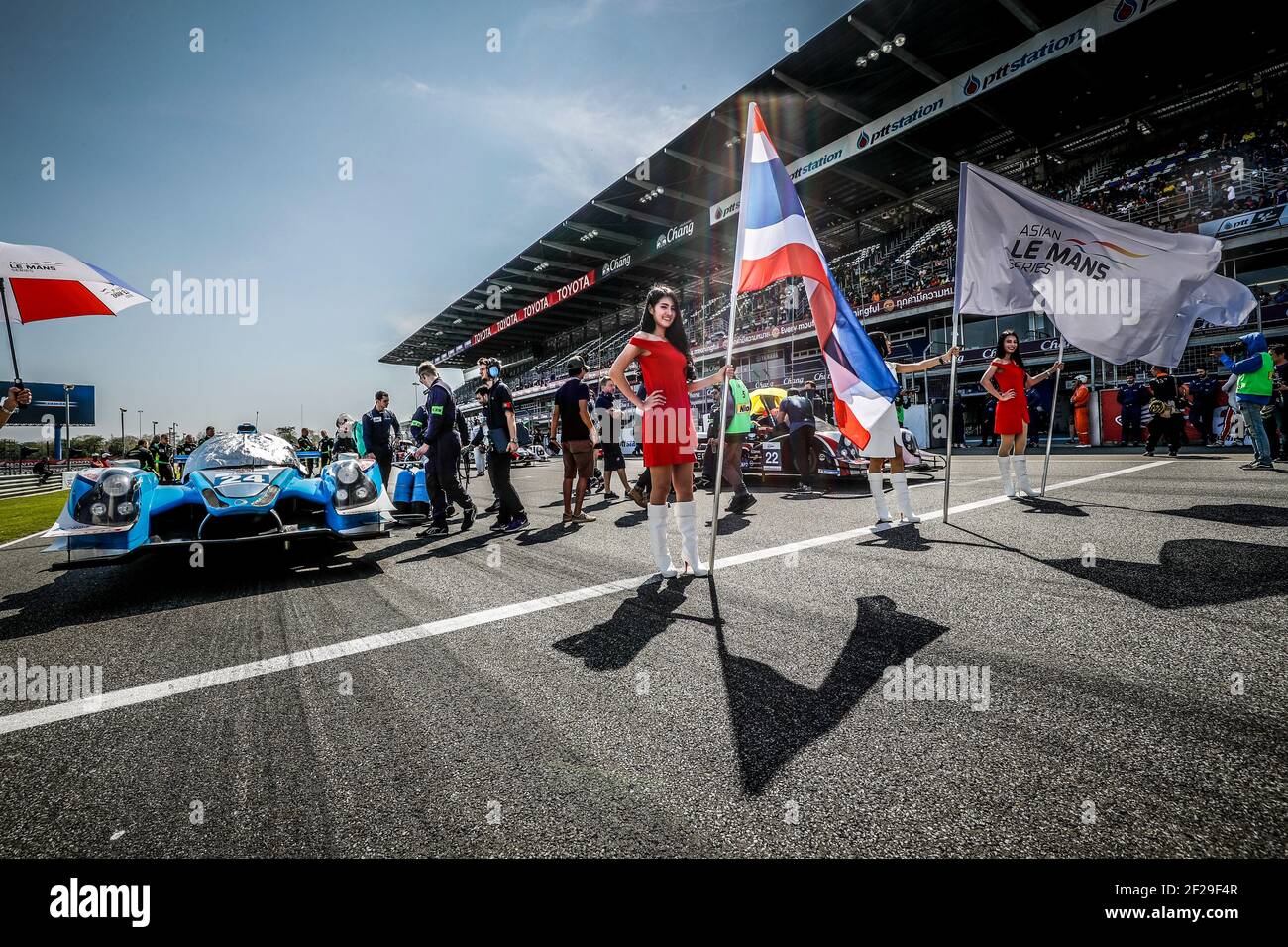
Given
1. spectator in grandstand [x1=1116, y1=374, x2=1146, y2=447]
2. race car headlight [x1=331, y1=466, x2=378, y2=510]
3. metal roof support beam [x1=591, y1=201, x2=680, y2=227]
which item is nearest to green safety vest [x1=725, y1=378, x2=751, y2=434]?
race car headlight [x1=331, y1=466, x2=378, y2=510]

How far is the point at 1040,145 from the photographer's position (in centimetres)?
2364

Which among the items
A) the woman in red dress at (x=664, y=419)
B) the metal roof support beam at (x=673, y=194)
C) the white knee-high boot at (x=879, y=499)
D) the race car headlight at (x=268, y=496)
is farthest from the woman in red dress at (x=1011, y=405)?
the metal roof support beam at (x=673, y=194)

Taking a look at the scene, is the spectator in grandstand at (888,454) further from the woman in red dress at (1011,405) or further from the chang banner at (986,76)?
the chang banner at (986,76)

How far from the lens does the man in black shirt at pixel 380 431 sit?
28.8 feet

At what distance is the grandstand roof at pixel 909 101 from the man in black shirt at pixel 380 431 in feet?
59.6

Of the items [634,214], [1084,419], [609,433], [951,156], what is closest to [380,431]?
[609,433]

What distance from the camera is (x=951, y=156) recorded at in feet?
81.0

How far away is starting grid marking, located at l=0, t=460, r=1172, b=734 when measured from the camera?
2330mm

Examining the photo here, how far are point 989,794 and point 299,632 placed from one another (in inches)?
129

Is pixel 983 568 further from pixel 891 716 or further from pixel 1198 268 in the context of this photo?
pixel 1198 268

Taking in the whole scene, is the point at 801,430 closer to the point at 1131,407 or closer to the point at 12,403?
the point at 12,403

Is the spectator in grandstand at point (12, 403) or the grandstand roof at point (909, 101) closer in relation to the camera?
the spectator in grandstand at point (12, 403)

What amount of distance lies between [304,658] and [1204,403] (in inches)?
748
